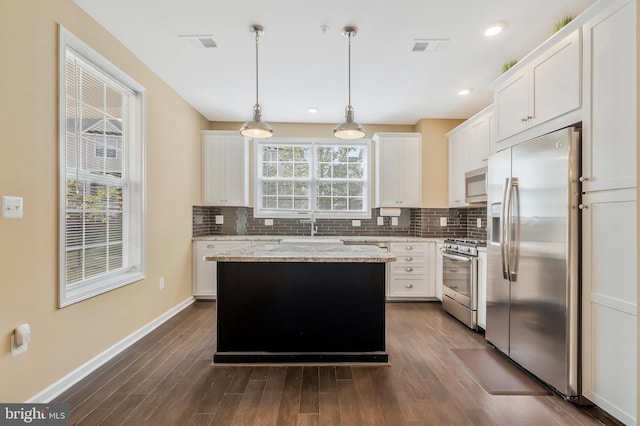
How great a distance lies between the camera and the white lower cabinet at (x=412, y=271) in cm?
415

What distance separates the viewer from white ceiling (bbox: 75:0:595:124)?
2.15 m

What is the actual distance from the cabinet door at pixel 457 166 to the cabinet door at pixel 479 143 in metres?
0.13

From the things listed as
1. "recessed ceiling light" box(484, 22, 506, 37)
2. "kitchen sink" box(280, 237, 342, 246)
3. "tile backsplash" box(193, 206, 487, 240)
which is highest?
"recessed ceiling light" box(484, 22, 506, 37)

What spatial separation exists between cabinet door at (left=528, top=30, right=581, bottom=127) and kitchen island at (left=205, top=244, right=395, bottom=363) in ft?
5.13

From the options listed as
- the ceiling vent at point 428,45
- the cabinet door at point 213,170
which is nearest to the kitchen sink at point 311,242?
the cabinet door at point 213,170

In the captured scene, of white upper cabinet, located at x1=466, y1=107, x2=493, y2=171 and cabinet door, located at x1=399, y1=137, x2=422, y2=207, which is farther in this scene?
cabinet door, located at x1=399, y1=137, x2=422, y2=207

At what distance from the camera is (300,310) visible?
2402 mm

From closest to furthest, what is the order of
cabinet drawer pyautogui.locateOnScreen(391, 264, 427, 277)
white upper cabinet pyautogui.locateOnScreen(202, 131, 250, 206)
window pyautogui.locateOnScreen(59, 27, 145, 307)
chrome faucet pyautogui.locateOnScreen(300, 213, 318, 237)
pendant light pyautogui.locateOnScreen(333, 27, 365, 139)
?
1. window pyautogui.locateOnScreen(59, 27, 145, 307)
2. pendant light pyautogui.locateOnScreen(333, 27, 365, 139)
3. cabinet drawer pyautogui.locateOnScreen(391, 264, 427, 277)
4. white upper cabinet pyautogui.locateOnScreen(202, 131, 250, 206)
5. chrome faucet pyautogui.locateOnScreen(300, 213, 318, 237)

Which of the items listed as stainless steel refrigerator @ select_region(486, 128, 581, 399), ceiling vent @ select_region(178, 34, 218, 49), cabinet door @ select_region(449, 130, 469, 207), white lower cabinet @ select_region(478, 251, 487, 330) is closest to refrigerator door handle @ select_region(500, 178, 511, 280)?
stainless steel refrigerator @ select_region(486, 128, 581, 399)

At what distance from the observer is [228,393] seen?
A: 1.98 m

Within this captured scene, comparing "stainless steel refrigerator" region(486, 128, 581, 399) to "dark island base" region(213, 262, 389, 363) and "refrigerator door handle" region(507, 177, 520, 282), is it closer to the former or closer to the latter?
"refrigerator door handle" region(507, 177, 520, 282)

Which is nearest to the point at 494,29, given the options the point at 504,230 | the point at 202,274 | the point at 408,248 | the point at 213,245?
the point at 504,230

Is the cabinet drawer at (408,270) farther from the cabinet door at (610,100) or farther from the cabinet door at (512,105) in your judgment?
the cabinet door at (610,100)

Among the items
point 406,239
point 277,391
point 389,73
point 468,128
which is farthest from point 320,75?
point 277,391
